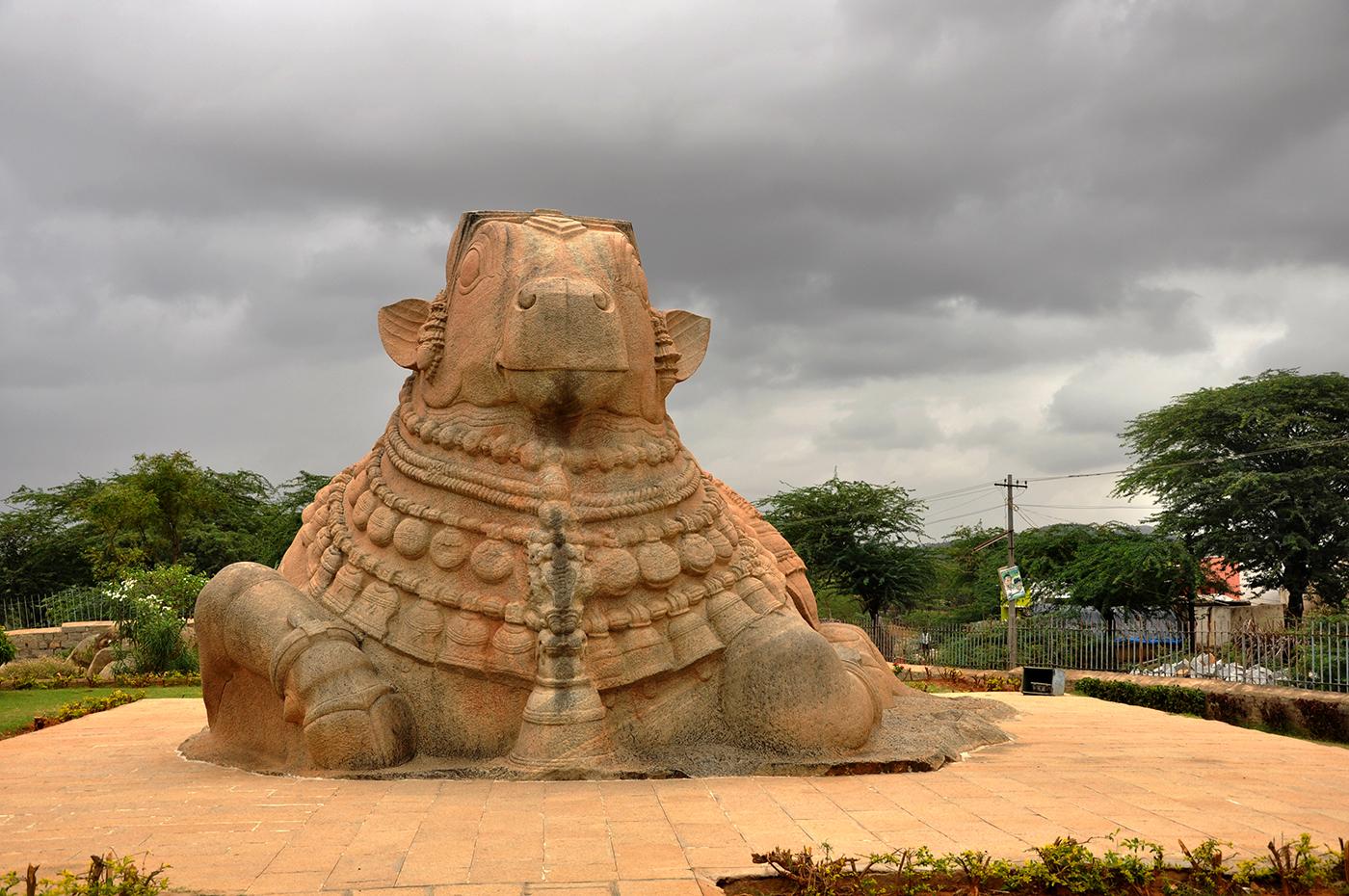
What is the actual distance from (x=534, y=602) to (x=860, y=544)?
781 inches

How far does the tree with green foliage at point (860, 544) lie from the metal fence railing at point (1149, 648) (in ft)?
3.26

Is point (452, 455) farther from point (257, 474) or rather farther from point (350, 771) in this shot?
point (257, 474)

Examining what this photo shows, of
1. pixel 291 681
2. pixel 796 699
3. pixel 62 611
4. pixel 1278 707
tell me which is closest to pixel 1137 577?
pixel 1278 707

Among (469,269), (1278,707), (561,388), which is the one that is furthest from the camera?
(1278,707)

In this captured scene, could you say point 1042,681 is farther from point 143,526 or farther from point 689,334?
point 143,526

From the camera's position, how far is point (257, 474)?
29.4 m

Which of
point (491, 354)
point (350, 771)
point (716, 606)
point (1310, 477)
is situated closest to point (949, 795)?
point (716, 606)

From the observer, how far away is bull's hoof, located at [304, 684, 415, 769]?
4824 millimetres

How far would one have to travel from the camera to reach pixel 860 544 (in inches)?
949

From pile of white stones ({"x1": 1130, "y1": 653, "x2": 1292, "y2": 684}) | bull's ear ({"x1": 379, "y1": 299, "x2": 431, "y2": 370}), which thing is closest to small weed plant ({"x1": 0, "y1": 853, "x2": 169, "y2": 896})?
bull's ear ({"x1": 379, "y1": 299, "x2": 431, "y2": 370})

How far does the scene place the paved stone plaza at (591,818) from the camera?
346 cm

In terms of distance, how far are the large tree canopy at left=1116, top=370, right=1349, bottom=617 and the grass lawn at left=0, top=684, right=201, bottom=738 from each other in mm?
19068

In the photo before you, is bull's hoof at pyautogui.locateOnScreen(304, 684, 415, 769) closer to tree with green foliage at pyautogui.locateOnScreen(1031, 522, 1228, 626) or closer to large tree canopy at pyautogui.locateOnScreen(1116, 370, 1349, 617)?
tree with green foliage at pyautogui.locateOnScreen(1031, 522, 1228, 626)

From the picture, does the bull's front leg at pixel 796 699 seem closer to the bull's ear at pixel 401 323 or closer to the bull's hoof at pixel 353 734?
A: the bull's hoof at pixel 353 734
